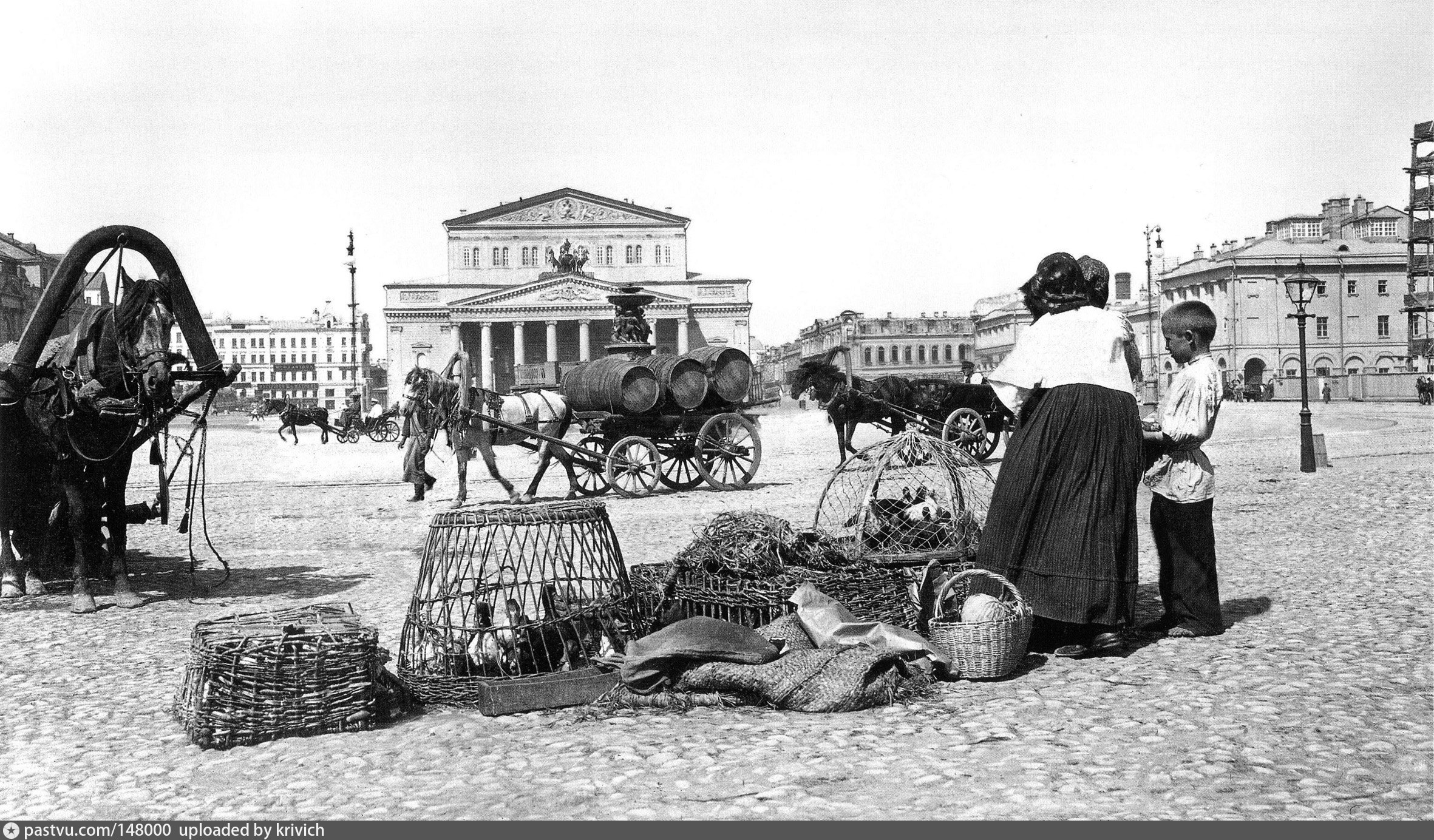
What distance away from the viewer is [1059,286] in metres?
6.35

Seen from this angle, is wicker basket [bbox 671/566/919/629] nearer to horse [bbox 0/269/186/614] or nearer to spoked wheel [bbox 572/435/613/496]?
horse [bbox 0/269/186/614]

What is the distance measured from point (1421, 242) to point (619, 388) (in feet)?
216

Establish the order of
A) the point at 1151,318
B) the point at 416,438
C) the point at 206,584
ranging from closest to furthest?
the point at 206,584 < the point at 416,438 < the point at 1151,318

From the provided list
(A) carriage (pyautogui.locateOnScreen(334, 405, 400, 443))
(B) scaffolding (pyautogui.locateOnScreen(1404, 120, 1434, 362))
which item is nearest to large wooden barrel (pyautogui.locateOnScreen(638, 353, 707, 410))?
(A) carriage (pyautogui.locateOnScreen(334, 405, 400, 443))

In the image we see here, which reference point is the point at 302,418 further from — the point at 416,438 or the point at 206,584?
the point at 206,584

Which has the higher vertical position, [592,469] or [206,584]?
[592,469]

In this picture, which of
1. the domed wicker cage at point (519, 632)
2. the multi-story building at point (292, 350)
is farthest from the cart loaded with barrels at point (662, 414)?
the multi-story building at point (292, 350)

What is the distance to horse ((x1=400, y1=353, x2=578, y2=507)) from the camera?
14.5 m

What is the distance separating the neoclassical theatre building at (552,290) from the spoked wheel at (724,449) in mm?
61207

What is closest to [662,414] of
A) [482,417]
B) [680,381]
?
[680,381]

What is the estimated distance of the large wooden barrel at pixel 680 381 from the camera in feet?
52.5

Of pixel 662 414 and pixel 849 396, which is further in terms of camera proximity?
pixel 849 396

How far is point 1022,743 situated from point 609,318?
79655mm

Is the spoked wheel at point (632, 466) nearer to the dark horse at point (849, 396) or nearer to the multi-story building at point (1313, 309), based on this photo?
the dark horse at point (849, 396)
